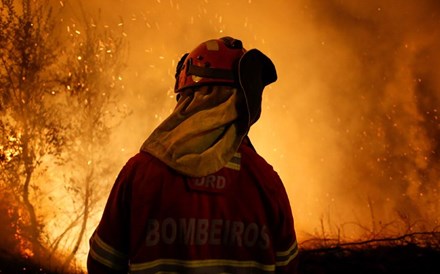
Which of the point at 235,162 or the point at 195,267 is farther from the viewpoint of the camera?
the point at 235,162

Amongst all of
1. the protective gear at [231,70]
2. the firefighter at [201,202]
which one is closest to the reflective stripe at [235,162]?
the firefighter at [201,202]

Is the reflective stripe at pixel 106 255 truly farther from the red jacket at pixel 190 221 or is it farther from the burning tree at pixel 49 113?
the burning tree at pixel 49 113

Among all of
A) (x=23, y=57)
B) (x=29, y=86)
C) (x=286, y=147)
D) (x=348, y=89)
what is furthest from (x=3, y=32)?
(x=348, y=89)

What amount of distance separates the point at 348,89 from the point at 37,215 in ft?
28.9

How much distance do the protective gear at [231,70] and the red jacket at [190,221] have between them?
0.84ft

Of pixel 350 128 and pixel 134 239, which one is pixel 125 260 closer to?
pixel 134 239

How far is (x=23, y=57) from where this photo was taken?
8336mm

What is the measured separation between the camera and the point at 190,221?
1.38 metres

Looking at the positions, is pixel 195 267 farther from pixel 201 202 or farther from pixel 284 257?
pixel 284 257

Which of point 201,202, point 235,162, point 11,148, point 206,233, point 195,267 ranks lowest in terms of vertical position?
point 195,267

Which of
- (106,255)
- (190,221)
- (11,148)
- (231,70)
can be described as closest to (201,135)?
(190,221)

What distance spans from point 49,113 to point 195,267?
8813 mm

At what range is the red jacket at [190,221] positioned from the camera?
4.50 feet

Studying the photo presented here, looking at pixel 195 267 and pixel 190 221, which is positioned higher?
pixel 190 221
